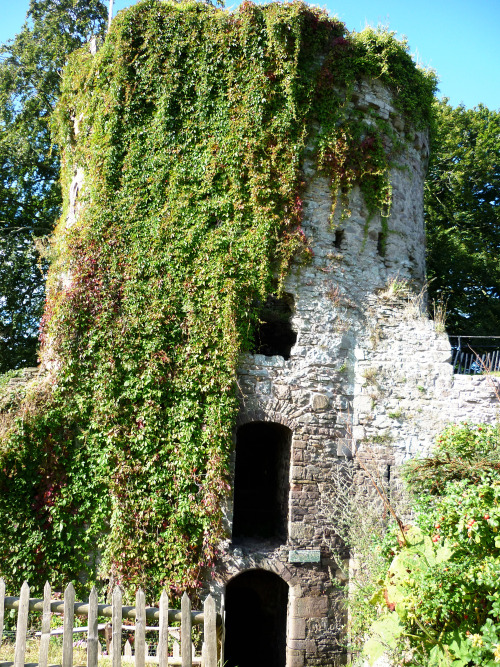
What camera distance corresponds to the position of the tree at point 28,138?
49.8 ft

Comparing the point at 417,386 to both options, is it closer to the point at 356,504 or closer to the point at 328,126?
the point at 356,504

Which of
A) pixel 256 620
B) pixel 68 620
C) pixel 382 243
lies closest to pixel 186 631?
pixel 68 620

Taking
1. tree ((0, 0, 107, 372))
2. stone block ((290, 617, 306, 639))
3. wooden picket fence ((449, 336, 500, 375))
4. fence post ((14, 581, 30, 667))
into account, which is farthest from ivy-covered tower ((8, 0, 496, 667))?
tree ((0, 0, 107, 372))

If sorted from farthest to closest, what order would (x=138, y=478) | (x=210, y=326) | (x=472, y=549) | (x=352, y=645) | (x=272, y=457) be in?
(x=272, y=457) < (x=210, y=326) < (x=138, y=478) < (x=352, y=645) < (x=472, y=549)

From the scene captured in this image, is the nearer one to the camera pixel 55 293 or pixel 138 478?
pixel 138 478

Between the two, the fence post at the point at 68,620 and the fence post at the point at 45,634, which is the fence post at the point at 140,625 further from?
the fence post at the point at 45,634

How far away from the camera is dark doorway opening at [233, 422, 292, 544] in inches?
351

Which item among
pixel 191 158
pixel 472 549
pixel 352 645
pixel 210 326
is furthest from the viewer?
pixel 191 158

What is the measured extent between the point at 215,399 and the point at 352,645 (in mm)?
3796

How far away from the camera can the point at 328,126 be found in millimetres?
9438

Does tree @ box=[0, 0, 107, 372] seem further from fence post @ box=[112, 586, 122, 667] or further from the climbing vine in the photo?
fence post @ box=[112, 586, 122, 667]

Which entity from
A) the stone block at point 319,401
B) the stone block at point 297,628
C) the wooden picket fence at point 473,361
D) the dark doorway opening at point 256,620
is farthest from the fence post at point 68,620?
the wooden picket fence at point 473,361

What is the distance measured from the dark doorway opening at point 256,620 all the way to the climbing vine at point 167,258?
242 cm


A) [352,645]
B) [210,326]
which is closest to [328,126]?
[210,326]
